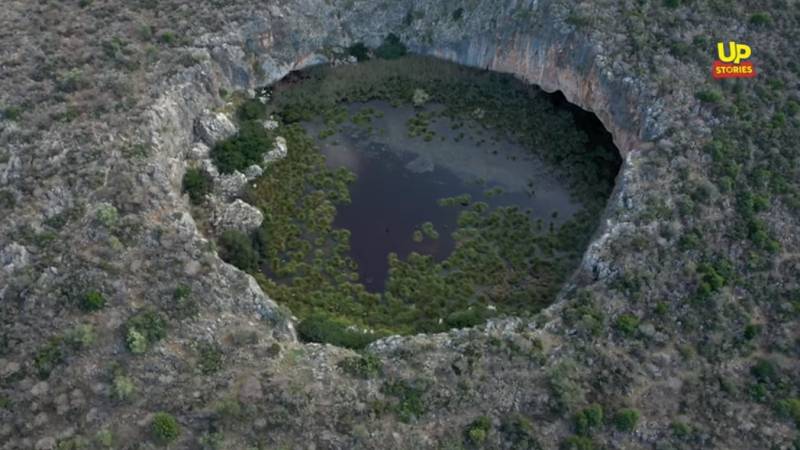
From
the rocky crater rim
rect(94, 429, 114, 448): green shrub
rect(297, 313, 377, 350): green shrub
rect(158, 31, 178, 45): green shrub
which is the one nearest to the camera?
rect(94, 429, 114, 448): green shrub

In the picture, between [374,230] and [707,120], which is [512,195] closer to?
[374,230]

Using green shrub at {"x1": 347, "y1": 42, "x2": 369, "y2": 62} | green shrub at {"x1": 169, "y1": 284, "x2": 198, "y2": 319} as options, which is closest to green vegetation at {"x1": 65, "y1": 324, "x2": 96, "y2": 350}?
green shrub at {"x1": 169, "y1": 284, "x2": 198, "y2": 319}

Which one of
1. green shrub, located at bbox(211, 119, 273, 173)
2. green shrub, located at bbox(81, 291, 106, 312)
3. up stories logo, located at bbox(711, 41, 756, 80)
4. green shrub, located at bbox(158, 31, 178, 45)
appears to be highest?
up stories logo, located at bbox(711, 41, 756, 80)

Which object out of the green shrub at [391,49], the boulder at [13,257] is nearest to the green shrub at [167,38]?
the green shrub at [391,49]

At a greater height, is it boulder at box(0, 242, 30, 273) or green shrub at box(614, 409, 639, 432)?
green shrub at box(614, 409, 639, 432)

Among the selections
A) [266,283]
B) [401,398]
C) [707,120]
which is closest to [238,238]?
[266,283]

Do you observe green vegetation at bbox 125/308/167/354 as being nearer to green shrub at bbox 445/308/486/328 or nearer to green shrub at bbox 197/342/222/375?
green shrub at bbox 197/342/222/375

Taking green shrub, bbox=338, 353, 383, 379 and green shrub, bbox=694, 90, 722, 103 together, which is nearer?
green shrub, bbox=338, 353, 383, 379
